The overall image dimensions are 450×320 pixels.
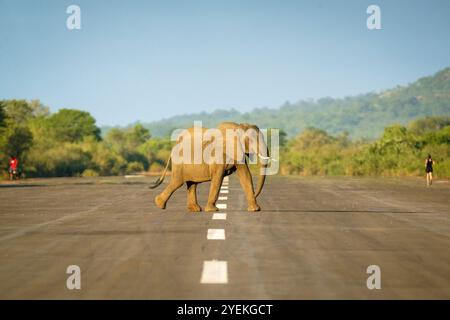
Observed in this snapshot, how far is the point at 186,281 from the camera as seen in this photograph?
29.3ft

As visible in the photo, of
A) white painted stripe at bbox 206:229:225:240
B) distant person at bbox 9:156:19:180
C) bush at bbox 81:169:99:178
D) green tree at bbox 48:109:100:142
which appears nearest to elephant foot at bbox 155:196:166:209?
white painted stripe at bbox 206:229:225:240

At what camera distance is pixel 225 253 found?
11.4m

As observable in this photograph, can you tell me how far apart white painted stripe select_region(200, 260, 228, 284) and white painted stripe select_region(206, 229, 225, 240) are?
2.89 meters

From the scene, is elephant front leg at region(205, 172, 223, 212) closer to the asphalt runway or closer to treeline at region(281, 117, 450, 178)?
the asphalt runway

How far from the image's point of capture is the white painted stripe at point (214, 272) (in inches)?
354

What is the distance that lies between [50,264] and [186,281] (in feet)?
7.61

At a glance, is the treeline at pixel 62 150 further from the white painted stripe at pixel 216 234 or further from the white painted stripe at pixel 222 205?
the white painted stripe at pixel 216 234

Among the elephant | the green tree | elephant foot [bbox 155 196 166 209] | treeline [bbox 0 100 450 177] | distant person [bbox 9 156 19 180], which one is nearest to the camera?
the elephant

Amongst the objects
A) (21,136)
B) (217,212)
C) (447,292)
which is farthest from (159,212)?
(21,136)

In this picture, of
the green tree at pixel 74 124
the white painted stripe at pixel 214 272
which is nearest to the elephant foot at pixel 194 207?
the white painted stripe at pixel 214 272

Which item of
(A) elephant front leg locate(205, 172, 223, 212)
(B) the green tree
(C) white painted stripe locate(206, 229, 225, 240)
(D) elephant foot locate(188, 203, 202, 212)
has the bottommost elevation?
(C) white painted stripe locate(206, 229, 225, 240)

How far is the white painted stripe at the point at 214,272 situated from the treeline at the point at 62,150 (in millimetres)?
40578

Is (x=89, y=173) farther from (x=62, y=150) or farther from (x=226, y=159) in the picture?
(x=226, y=159)

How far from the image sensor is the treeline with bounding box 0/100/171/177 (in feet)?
192
